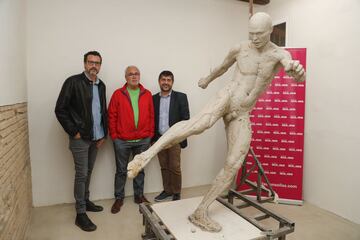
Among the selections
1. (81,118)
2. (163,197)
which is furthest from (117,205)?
(81,118)

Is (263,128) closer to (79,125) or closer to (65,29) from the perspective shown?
(79,125)

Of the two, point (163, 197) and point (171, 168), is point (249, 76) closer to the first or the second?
point (171, 168)

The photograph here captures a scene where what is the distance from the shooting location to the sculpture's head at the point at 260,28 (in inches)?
74.0

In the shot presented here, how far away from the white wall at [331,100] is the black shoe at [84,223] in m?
2.55

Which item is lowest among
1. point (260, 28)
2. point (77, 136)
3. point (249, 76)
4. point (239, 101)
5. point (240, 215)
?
point (240, 215)

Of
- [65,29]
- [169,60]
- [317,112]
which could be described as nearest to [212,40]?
[169,60]

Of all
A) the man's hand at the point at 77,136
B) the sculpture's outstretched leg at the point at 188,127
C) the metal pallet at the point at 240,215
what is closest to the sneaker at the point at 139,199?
the metal pallet at the point at 240,215

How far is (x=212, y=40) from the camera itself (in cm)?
376

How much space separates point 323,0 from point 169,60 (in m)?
1.94

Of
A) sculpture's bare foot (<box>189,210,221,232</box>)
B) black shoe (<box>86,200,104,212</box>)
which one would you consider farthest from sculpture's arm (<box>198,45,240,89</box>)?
black shoe (<box>86,200,104,212</box>)

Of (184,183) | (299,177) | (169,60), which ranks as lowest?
(184,183)

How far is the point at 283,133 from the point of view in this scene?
10.7ft

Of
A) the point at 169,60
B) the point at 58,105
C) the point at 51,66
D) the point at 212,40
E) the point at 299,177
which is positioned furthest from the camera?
the point at 212,40

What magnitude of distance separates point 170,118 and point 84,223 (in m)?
1.46
